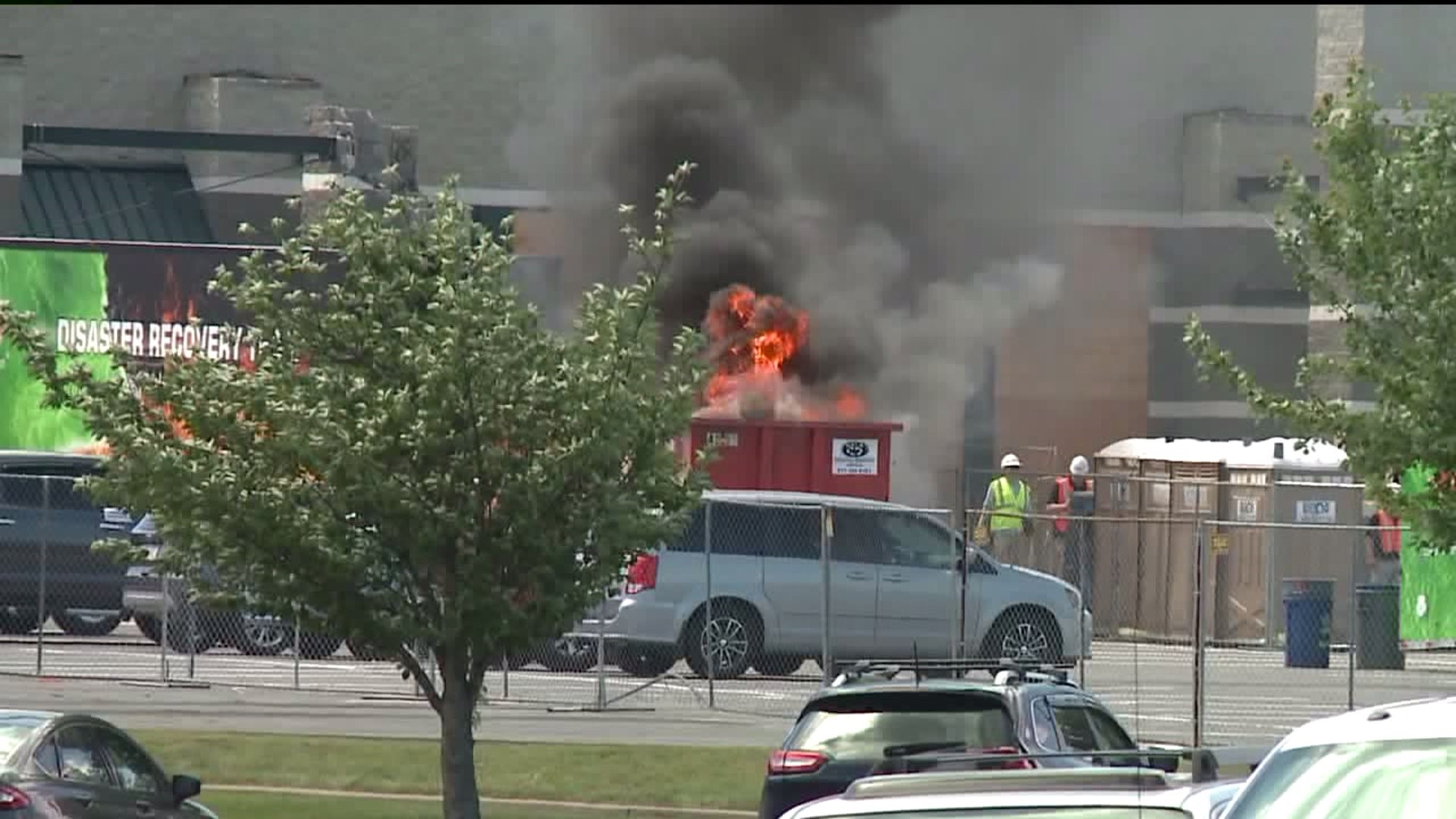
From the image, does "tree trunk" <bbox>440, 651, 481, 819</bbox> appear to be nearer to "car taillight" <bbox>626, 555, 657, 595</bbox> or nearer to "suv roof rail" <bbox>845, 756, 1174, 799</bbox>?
"car taillight" <bbox>626, 555, 657, 595</bbox>

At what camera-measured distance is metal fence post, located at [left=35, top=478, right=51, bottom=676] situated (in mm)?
23688

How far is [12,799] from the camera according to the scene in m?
12.8

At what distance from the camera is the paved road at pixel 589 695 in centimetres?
2145

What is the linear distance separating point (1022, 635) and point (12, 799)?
39.4 ft

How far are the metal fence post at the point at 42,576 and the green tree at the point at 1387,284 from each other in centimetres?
1090

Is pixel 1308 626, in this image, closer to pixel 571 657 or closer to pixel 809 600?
pixel 809 600

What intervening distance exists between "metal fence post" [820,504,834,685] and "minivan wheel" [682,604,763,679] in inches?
22.8

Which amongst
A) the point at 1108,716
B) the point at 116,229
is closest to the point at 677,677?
the point at 1108,716

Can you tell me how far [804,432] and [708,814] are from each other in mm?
13116

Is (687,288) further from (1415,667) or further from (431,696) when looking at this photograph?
(431,696)

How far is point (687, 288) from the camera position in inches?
1505

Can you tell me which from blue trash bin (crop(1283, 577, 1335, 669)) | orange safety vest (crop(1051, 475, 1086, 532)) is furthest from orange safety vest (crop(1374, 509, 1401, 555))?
orange safety vest (crop(1051, 475, 1086, 532))

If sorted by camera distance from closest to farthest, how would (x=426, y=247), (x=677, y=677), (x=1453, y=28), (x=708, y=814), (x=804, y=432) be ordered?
(x=426, y=247) < (x=708, y=814) < (x=677, y=677) < (x=804, y=432) < (x=1453, y=28)

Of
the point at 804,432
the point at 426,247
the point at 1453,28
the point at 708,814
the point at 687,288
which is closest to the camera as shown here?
the point at 426,247
